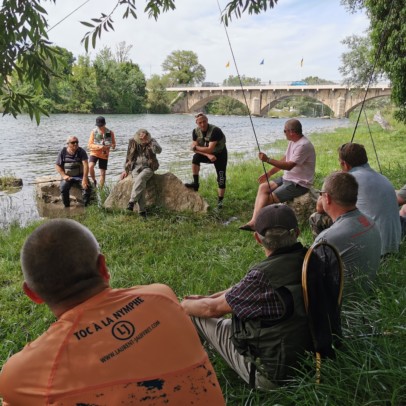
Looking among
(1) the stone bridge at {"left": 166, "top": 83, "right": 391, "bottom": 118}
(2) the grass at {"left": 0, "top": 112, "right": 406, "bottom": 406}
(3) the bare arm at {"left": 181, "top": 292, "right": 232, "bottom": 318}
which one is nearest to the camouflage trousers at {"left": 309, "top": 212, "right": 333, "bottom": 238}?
(2) the grass at {"left": 0, "top": 112, "right": 406, "bottom": 406}

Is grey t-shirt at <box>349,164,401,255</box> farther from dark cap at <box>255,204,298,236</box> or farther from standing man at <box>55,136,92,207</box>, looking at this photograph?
standing man at <box>55,136,92,207</box>

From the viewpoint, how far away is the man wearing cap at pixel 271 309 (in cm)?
185

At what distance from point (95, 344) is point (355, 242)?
2.00m

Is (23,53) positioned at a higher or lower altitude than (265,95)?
lower

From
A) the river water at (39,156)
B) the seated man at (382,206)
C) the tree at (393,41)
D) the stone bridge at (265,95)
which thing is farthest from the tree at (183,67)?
the seated man at (382,206)

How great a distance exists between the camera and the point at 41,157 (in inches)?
597

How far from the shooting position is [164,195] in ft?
22.8

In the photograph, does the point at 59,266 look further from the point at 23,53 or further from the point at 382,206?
the point at 382,206

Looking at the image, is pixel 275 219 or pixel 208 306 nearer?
pixel 275 219

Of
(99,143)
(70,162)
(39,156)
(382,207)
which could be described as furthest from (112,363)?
(39,156)

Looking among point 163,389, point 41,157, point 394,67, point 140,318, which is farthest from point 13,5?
point 41,157

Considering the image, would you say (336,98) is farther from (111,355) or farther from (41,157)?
(111,355)

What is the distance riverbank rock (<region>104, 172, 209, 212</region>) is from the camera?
683cm

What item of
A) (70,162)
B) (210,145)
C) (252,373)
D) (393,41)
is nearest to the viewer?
(252,373)
